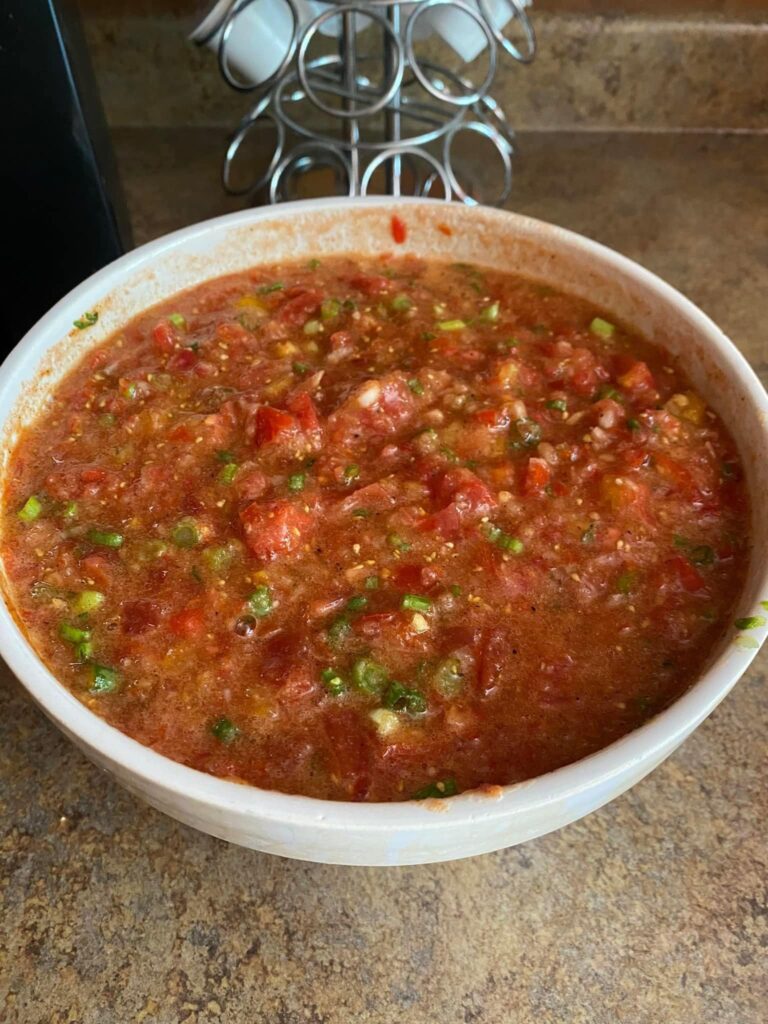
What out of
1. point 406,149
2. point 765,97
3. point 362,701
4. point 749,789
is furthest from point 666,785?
point 765,97

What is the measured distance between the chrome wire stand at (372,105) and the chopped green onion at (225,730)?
1.64 metres

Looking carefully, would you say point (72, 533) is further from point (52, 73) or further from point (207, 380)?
point (52, 73)

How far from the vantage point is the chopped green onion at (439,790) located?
4.66ft

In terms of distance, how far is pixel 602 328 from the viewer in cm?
221

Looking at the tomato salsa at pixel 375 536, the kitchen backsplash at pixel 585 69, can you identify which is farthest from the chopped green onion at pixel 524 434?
the kitchen backsplash at pixel 585 69

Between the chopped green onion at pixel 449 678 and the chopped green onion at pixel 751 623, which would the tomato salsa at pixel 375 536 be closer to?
the chopped green onion at pixel 449 678

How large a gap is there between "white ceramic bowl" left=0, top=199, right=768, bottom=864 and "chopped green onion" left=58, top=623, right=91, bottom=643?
85 millimetres

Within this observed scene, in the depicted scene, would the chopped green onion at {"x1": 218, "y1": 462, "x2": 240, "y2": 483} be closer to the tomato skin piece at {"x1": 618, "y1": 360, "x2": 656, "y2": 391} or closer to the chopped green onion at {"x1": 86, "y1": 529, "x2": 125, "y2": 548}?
the chopped green onion at {"x1": 86, "y1": 529, "x2": 125, "y2": 548}

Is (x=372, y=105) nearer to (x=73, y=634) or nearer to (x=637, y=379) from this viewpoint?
(x=637, y=379)

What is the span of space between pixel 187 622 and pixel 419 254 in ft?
3.92

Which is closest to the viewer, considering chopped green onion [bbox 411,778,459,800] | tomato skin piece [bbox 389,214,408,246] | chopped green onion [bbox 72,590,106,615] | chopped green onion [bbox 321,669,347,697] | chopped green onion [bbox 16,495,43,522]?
chopped green onion [bbox 411,778,459,800]

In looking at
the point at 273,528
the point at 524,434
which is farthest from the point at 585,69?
the point at 273,528

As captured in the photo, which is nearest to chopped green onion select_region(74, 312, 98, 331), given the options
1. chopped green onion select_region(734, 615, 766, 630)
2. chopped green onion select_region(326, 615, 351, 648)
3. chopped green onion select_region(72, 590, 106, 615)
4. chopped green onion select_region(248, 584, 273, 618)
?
chopped green onion select_region(72, 590, 106, 615)

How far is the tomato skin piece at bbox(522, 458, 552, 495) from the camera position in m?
1.83
